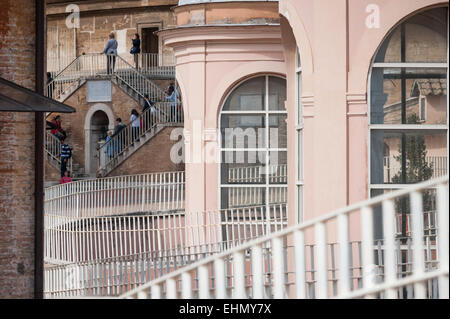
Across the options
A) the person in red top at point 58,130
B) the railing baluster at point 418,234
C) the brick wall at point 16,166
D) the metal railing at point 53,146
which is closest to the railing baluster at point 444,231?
the railing baluster at point 418,234

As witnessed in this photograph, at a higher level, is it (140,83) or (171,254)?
(140,83)

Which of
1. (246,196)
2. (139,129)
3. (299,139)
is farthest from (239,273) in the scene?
(139,129)

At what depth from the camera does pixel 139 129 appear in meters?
36.1

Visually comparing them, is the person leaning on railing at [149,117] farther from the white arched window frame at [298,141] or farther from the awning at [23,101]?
the awning at [23,101]

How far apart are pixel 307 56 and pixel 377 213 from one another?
1848mm

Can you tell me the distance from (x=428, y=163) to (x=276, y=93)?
8.63 meters

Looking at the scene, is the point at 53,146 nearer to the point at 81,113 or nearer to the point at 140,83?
the point at 81,113

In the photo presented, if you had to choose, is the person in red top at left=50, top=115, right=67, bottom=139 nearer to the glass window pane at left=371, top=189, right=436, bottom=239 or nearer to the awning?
the awning

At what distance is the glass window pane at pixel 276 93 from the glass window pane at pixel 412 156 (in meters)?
8.30

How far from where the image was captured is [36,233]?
13938mm

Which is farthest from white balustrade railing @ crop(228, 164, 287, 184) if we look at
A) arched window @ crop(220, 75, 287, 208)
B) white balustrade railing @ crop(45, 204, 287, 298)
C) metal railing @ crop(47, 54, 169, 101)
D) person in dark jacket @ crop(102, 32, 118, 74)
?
person in dark jacket @ crop(102, 32, 118, 74)

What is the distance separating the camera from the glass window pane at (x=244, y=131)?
19594 millimetres
